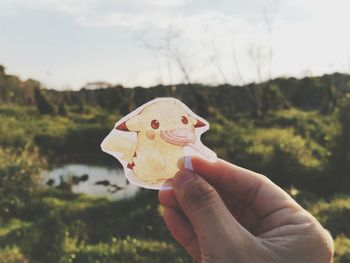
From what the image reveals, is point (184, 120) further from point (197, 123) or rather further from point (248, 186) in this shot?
point (248, 186)

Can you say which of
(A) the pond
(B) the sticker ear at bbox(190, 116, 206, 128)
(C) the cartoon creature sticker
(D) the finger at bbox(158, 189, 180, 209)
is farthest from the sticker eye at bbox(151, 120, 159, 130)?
(A) the pond

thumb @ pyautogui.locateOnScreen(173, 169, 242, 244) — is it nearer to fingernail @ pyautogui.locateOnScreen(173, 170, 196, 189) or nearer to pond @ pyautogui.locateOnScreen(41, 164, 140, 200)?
fingernail @ pyautogui.locateOnScreen(173, 170, 196, 189)

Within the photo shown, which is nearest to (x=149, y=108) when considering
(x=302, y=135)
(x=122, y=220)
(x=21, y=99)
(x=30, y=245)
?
(x=30, y=245)

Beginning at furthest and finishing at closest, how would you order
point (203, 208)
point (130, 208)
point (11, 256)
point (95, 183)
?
point (95, 183) < point (130, 208) < point (11, 256) < point (203, 208)

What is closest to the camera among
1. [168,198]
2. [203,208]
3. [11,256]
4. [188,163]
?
[203,208]

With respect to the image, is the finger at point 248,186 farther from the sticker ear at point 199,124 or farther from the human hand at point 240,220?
the sticker ear at point 199,124

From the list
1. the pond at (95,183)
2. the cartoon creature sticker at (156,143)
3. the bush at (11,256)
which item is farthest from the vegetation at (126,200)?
the cartoon creature sticker at (156,143)

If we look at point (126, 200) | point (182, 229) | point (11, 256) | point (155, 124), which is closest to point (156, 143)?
point (155, 124)
